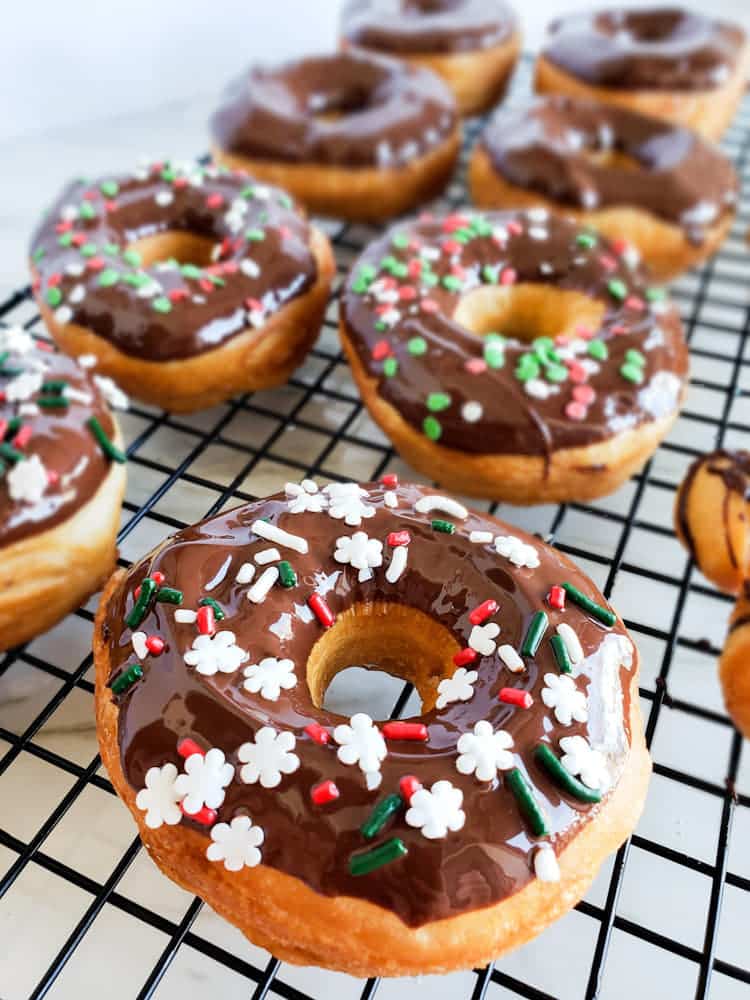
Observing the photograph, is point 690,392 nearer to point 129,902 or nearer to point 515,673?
point 515,673

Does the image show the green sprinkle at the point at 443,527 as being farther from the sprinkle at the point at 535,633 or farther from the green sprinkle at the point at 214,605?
the green sprinkle at the point at 214,605

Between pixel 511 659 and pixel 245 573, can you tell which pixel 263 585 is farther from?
pixel 511 659

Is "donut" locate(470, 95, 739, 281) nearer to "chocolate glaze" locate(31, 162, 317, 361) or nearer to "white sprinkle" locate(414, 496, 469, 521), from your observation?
"chocolate glaze" locate(31, 162, 317, 361)

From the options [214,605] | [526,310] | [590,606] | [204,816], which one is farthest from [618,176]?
[204,816]

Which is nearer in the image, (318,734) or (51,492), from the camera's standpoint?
(318,734)

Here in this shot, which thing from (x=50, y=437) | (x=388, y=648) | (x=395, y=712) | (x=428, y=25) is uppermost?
(x=428, y=25)

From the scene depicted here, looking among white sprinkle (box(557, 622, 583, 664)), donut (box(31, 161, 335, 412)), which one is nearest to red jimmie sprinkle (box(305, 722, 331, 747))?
white sprinkle (box(557, 622, 583, 664))
